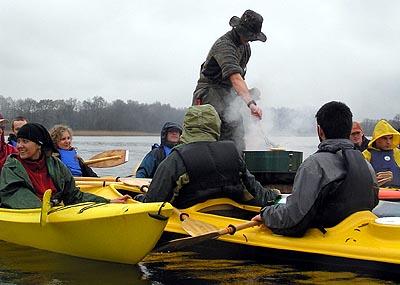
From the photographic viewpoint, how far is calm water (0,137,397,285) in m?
4.28

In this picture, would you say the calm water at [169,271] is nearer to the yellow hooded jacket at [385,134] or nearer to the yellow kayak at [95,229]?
the yellow kayak at [95,229]

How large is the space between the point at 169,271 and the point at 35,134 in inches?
71.2

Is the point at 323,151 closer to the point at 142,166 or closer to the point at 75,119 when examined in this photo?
the point at 142,166

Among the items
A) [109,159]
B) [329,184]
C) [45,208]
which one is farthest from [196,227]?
[109,159]

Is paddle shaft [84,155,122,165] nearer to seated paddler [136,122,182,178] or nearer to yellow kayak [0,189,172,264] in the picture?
seated paddler [136,122,182,178]

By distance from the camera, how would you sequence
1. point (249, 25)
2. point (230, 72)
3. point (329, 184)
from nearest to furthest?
point (329, 184) < point (230, 72) < point (249, 25)

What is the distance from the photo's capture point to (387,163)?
25.5 ft

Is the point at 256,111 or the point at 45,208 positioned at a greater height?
the point at 256,111

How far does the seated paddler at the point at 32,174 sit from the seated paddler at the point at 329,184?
2.03m

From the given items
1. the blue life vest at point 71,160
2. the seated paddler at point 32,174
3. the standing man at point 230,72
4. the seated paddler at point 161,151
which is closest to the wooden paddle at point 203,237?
the seated paddler at point 32,174

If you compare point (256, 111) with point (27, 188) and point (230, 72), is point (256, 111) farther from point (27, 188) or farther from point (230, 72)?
point (27, 188)

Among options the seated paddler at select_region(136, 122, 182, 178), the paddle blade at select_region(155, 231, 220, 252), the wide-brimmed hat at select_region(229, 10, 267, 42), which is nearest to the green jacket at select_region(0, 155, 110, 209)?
the paddle blade at select_region(155, 231, 220, 252)

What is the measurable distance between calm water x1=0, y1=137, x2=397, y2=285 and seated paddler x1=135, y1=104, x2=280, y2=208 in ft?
1.82

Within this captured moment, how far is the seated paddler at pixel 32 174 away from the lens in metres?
5.54
